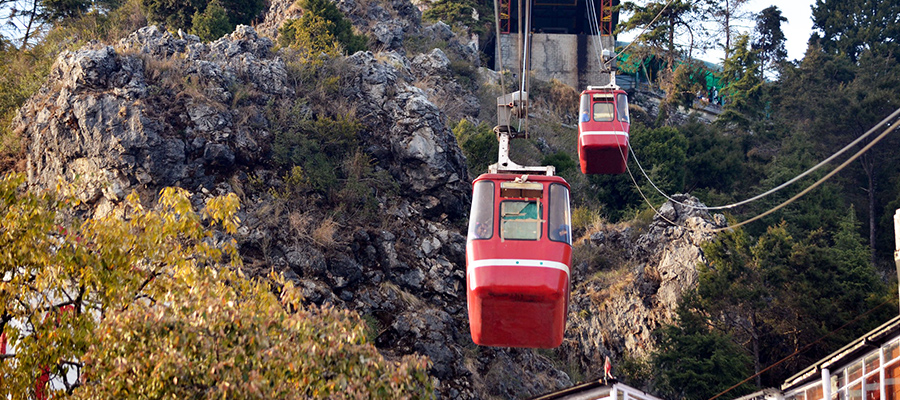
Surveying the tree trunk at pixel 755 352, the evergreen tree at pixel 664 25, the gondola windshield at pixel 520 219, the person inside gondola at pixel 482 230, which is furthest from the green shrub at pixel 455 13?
the person inside gondola at pixel 482 230

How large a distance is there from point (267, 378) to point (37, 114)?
67.3 feet

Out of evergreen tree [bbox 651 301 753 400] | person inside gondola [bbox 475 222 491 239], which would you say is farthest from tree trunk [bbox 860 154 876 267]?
person inside gondola [bbox 475 222 491 239]

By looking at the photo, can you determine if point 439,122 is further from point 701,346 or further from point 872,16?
point 872,16

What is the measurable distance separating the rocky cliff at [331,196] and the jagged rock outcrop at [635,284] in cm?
5

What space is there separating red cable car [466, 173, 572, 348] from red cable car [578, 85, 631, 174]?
9311 millimetres

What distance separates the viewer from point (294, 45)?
32688mm

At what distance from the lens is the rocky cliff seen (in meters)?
24.5

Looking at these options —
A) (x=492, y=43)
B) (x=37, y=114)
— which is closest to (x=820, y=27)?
(x=492, y=43)

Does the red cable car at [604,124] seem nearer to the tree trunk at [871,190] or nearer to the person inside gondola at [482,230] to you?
the person inside gondola at [482,230]

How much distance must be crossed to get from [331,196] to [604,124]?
358 inches

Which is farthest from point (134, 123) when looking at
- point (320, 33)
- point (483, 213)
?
point (483, 213)

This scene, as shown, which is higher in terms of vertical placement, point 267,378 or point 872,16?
point 872,16

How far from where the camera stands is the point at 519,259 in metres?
13.5

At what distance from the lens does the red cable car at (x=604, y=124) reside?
2306cm
